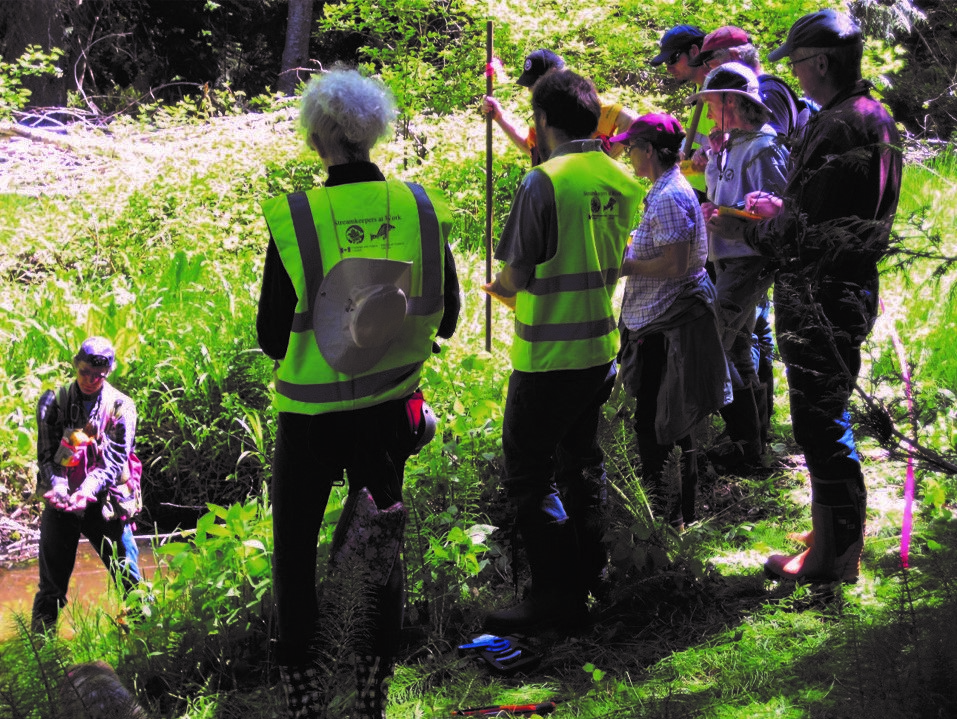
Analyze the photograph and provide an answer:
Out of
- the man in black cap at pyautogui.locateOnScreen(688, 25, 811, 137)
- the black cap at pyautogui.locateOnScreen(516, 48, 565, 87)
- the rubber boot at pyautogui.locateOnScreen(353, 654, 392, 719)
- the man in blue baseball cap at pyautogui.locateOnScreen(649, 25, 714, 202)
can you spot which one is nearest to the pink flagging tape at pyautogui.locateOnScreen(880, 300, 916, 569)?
the man in black cap at pyautogui.locateOnScreen(688, 25, 811, 137)

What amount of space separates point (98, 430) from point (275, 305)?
2.12 m

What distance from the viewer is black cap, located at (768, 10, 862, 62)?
10.9 ft

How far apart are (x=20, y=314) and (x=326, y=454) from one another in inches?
184

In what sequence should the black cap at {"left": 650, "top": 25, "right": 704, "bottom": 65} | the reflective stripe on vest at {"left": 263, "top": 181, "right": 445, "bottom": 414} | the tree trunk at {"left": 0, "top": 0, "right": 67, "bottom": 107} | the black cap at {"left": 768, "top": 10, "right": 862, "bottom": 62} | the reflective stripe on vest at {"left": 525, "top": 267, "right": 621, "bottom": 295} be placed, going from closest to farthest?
1. the reflective stripe on vest at {"left": 263, "top": 181, "right": 445, "bottom": 414}
2. the black cap at {"left": 768, "top": 10, "right": 862, "bottom": 62}
3. the reflective stripe on vest at {"left": 525, "top": 267, "right": 621, "bottom": 295}
4. the black cap at {"left": 650, "top": 25, "right": 704, "bottom": 65}
5. the tree trunk at {"left": 0, "top": 0, "right": 67, "bottom": 107}

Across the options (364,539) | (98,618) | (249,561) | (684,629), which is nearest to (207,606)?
(249,561)

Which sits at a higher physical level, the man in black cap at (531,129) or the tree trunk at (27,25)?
the tree trunk at (27,25)

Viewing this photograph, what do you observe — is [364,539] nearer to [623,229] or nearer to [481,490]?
[623,229]

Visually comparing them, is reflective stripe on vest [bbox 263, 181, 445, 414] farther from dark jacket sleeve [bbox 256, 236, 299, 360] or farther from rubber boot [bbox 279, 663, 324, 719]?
rubber boot [bbox 279, 663, 324, 719]

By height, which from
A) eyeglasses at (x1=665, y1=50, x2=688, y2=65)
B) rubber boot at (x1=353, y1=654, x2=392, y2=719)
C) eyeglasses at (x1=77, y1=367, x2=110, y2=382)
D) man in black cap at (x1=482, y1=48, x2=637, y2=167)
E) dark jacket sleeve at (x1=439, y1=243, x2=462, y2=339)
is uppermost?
eyeglasses at (x1=665, y1=50, x2=688, y2=65)

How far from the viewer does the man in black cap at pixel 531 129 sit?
16.0ft

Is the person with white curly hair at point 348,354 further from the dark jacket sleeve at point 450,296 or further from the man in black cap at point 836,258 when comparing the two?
the man in black cap at point 836,258

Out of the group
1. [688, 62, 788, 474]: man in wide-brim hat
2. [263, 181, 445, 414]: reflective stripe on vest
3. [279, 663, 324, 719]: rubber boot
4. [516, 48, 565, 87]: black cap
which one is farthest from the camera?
[516, 48, 565, 87]: black cap

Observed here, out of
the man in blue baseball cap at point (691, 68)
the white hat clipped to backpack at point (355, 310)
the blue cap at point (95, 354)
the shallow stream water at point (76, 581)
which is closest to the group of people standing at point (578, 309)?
the white hat clipped to backpack at point (355, 310)

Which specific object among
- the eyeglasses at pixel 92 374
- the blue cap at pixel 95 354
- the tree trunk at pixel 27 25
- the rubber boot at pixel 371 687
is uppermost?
the tree trunk at pixel 27 25
